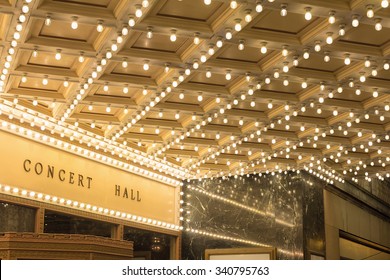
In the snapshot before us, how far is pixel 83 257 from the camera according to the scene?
10445 mm

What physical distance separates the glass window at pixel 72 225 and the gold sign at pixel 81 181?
0.40m

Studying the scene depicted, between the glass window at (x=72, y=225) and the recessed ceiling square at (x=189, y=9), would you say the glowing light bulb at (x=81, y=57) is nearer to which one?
the recessed ceiling square at (x=189, y=9)

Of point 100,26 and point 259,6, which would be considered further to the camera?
point 100,26

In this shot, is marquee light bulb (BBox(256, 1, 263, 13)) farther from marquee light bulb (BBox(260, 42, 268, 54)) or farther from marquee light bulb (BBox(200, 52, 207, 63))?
marquee light bulb (BBox(200, 52, 207, 63))

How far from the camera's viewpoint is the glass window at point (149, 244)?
17281 millimetres

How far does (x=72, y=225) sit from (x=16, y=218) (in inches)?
67.6

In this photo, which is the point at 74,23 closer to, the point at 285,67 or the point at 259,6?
the point at 259,6

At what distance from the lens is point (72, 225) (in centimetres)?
1504

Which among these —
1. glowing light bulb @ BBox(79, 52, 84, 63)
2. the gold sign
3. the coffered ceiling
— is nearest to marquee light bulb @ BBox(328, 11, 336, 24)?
the coffered ceiling

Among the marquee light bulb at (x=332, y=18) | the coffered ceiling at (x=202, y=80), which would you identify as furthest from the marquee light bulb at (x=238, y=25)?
the marquee light bulb at (x=332, y=18)

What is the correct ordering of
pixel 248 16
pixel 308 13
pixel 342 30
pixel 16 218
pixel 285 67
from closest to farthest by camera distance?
pixel 308 13, pixel 248 16, pixel 342 30, pixel 285 67, pixel 16 218

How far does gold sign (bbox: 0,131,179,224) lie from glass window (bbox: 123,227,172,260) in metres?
0.43

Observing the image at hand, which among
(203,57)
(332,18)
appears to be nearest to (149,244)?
(203,57)
